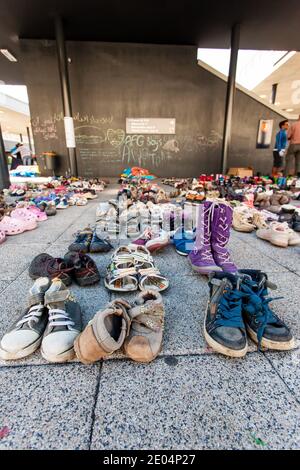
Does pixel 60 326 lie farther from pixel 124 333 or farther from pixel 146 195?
pixel 146 195

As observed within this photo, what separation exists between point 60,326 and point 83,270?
0.54 m

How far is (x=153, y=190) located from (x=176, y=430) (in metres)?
3.71

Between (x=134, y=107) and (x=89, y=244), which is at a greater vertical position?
(x=134, y=107)

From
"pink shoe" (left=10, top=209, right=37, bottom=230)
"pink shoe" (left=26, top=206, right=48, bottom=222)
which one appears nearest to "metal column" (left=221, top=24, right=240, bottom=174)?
"pink shoe" (left=26, top=206, right=48, bottom=222)

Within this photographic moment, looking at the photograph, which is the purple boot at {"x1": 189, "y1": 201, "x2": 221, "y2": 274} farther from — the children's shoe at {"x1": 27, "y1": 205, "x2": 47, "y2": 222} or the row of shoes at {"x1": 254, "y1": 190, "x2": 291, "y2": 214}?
the children's shoe at {"x1": 27, "y1": 205, "x2": 47, "y2": 222}

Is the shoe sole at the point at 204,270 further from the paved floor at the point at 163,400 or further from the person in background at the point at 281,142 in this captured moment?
the person in background at the point at 281,142

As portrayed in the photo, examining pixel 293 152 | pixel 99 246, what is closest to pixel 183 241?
pixel 99 246

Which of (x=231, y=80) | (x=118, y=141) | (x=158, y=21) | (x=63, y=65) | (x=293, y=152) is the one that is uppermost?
(x=158, y=21)

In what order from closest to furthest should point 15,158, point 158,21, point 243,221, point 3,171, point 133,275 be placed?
point 133,275 < point 243,221 < point 3,171 < point 158,21 < point 15,158

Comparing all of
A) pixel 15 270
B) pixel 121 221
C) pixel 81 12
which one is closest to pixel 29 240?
pixel 15 270

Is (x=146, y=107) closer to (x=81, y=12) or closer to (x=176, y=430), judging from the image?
(x=81, y=12)

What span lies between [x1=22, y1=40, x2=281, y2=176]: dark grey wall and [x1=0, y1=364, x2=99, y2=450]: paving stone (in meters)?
8.25

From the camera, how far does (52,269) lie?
142cm

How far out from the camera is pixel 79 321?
102cm
